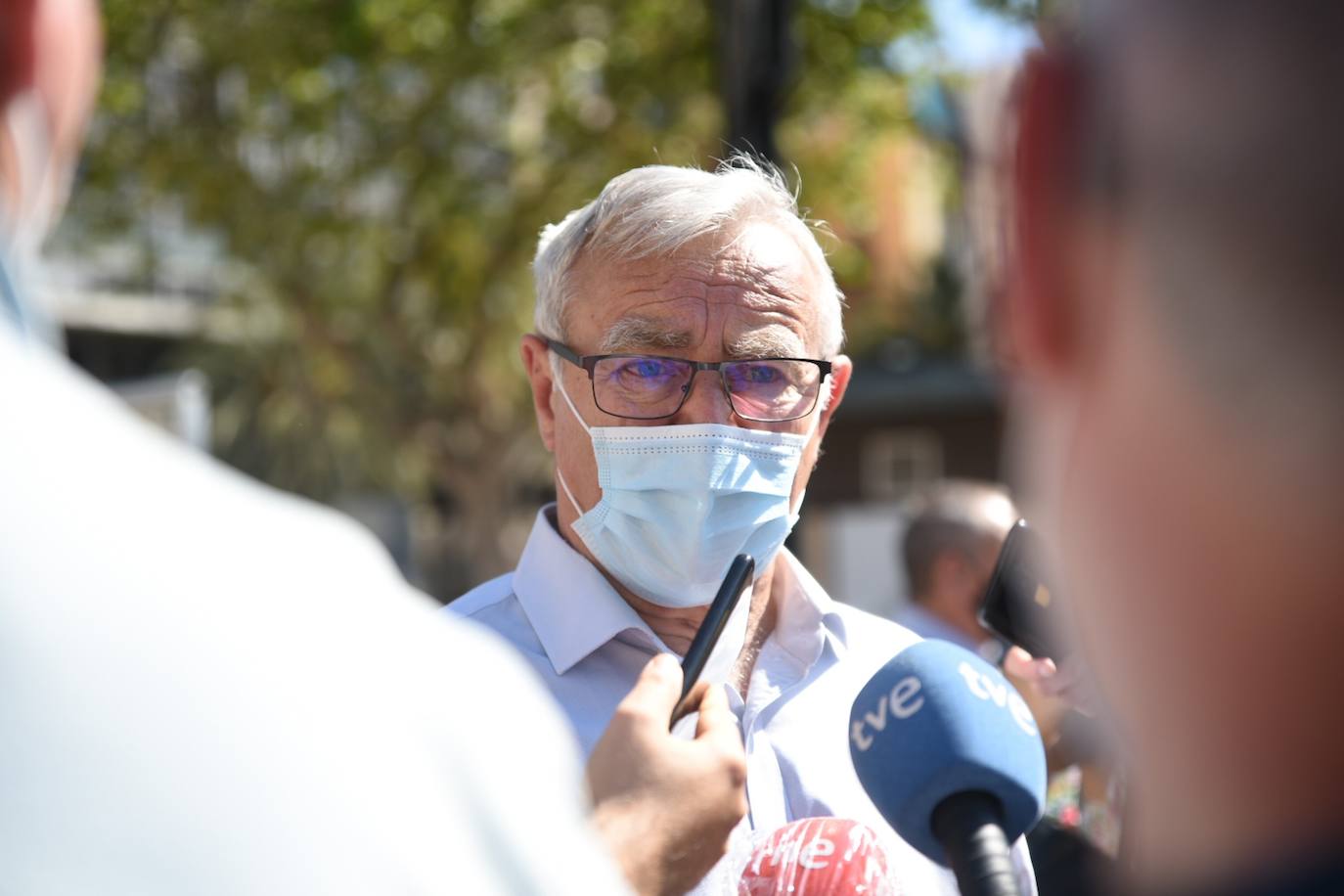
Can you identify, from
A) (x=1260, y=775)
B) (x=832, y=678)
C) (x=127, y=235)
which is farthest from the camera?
(x=127, y=235)

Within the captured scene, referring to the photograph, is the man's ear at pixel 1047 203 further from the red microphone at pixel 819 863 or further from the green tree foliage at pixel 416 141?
the green tree foliage at pixel 416 141

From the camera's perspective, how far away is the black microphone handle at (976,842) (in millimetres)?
1452

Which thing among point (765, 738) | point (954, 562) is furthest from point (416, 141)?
point (765, 738)

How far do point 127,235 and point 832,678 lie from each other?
44.6ft

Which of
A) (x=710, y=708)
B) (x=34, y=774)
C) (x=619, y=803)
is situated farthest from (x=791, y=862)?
(x=34, y=774)

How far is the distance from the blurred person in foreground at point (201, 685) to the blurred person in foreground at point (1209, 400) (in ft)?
1.09

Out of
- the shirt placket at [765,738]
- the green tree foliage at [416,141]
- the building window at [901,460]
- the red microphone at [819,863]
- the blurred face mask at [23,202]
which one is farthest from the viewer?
the building window at [901,460]

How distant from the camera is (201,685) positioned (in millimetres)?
798

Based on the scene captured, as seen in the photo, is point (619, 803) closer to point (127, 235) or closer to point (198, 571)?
point (198, 571)

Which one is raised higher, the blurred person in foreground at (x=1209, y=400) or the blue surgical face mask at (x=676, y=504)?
the blurred person in foreground at (x=1209, y=400)

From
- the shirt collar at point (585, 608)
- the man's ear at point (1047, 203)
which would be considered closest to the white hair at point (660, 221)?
the shirt collar at point (585, 608)

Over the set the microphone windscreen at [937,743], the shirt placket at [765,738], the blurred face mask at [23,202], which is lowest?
the shirt placket at [765,738]

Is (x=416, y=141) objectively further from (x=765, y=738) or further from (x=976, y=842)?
(x=976, y=842)

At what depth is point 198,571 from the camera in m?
0.82
